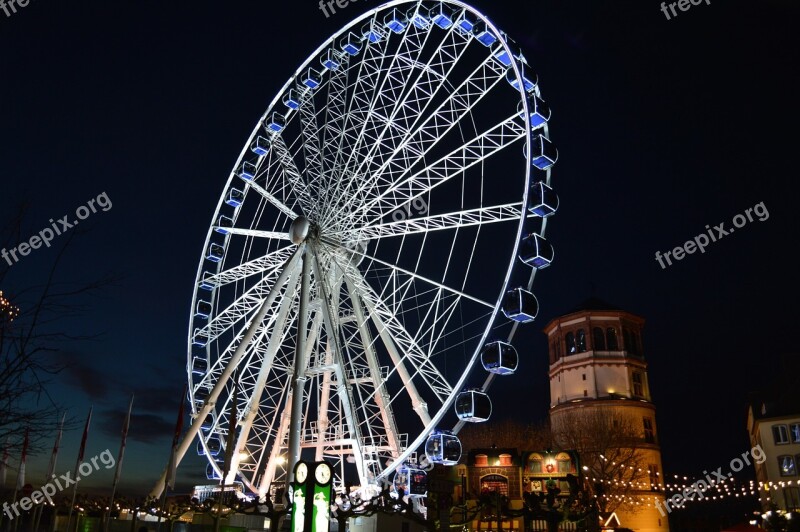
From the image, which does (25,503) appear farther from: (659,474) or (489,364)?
(659,474)

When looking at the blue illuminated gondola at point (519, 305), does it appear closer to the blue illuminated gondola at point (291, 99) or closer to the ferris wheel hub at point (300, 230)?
the ferris wheel hub at point (300, 230)

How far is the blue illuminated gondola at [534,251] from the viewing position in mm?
21531

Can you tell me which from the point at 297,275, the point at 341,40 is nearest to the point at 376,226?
the point at 297,275

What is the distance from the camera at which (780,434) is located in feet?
176

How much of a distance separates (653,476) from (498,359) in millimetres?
42388

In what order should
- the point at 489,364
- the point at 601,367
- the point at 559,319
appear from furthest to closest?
1. the point at 559,319
2. the point at 601,367
3. the point at 489,364

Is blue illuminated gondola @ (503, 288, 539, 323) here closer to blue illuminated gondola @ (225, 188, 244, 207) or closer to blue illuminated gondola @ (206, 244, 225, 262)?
blue illuminated gondola @ (225, 188, 244, 207)

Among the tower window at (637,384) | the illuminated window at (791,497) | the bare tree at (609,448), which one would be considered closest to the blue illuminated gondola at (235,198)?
the bare tree at (609,448)

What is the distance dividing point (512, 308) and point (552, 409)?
4558 centimetres

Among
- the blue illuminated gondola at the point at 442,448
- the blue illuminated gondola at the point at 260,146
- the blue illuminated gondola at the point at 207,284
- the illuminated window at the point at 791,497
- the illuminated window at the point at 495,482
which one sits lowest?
the illuminated window at the point at 791,497

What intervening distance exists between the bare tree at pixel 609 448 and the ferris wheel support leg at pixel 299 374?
2521cm

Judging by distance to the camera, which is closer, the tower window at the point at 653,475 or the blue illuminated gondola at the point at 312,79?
the blue illuminated gondola at the point at 312,79

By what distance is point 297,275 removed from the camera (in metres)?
26.6

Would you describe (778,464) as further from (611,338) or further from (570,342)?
(570,342)
